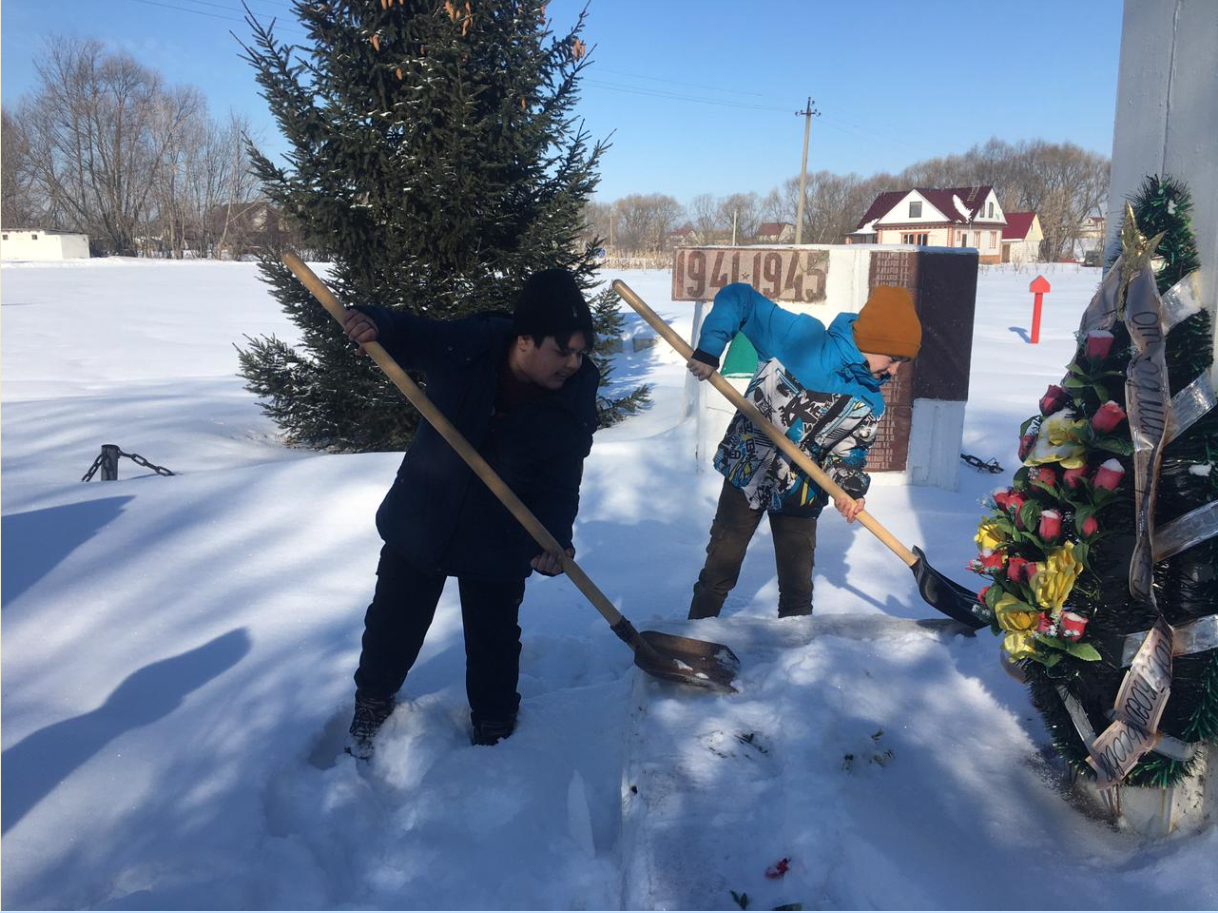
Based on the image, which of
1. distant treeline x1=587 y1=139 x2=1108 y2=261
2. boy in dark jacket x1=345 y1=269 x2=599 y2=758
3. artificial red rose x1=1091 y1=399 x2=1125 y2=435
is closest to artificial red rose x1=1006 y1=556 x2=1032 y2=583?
artificial red rose x1=1091 y1=399 x2=1125 y2=435

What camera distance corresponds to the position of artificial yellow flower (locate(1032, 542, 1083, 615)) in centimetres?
211

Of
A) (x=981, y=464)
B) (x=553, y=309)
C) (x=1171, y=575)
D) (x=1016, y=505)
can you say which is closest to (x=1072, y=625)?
(x=1171, y=575)

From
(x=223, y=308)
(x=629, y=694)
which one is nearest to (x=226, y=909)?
(x=629, y=694)

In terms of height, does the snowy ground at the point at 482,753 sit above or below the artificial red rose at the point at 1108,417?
below

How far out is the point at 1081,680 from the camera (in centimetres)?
221

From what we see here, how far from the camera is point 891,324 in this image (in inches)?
Result: 129

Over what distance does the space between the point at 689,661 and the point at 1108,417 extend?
4.84ft

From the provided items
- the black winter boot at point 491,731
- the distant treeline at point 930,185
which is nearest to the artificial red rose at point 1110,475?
the black winter boot at point 491,731

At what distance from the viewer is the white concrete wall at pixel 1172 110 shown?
2033 mm

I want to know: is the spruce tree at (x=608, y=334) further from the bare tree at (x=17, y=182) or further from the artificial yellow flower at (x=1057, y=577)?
the bare tree at (x=17, y=182)

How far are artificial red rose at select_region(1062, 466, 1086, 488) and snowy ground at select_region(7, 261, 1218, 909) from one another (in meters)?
0.85

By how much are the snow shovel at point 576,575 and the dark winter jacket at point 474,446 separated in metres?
0.06

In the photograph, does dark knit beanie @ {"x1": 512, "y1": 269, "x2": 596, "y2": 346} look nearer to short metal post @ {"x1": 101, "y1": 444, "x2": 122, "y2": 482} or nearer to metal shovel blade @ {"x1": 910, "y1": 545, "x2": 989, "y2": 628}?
metal shovel blade @ {"x1": 910, "y1": 545, "x2": 989, "y2": 628}

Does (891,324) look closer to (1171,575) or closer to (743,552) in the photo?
(743,552)
